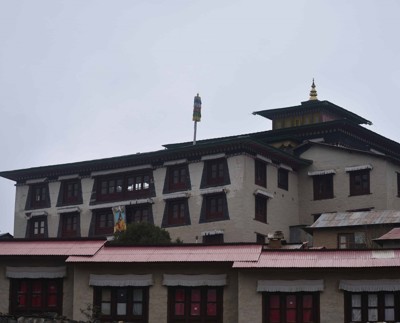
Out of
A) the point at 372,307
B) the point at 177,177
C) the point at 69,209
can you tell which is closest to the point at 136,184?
the point at 177,177

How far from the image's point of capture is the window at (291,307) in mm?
51938

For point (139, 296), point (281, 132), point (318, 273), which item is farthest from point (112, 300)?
point (281, 132)

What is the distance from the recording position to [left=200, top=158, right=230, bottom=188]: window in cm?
8338

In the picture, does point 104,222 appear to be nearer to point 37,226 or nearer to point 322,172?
point 37,226

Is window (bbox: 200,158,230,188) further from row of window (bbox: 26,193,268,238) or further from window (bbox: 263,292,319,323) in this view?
window (bbox: 263,292,319,323)

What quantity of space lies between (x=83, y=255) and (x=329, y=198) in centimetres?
3505

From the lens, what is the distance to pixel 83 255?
56.0 meters

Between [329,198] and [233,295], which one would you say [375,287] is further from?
[329,198]

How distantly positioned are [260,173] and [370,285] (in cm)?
3372

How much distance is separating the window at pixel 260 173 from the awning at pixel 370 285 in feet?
107

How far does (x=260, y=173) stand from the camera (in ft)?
277

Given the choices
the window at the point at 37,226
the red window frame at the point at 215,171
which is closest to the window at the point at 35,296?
the red window frame at the point at 215,171

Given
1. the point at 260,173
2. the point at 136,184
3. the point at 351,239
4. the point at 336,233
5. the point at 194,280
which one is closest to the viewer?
the point at 194,280

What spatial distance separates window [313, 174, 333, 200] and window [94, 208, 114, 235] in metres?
16.3
